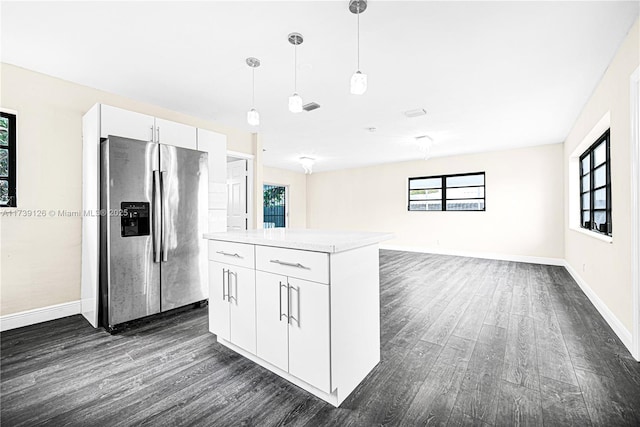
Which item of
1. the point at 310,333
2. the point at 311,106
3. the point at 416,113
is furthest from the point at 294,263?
the point at 416,113

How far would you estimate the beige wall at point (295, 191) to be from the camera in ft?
28.9

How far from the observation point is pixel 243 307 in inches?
79.4

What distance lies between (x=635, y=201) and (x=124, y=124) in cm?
446

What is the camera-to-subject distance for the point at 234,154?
464 cm

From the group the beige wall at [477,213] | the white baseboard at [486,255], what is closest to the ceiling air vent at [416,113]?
the beige wall at [477,213]

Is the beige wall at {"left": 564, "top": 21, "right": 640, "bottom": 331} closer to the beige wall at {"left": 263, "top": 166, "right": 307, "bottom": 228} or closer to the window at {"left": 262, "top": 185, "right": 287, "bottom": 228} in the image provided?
the beige wall at {"left": 263, "top": 166, "right": 307, "bottom": 228}

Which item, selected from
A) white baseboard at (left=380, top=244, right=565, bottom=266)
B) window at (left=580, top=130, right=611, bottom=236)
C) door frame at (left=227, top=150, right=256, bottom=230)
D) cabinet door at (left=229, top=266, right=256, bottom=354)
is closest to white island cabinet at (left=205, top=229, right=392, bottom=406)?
cabinet door at (left=229, top=266, right=256, bottom=354)

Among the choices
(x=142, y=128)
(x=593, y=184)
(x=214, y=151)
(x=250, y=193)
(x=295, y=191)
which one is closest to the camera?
(x=142, y=128)

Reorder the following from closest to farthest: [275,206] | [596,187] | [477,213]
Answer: [596,187] < [477,213] < [275,206]

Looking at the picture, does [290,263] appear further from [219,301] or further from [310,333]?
[219,301]

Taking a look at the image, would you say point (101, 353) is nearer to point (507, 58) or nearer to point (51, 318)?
point (51, 318)

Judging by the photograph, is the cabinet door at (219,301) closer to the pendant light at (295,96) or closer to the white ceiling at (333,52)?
the pendant light at (295,96)

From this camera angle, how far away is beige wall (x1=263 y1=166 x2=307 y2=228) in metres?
8.82

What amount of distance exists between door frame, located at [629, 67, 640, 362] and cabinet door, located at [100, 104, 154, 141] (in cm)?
426
